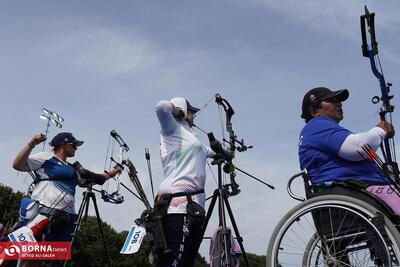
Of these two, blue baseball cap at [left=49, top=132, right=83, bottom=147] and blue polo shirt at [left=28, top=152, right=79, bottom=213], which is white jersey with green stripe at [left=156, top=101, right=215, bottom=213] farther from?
blue baseball cap at [left=49, top=132, right=83, bottom=147]

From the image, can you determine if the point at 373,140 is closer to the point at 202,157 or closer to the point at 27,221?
the point at 202,157

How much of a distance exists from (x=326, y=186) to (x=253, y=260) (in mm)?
35226

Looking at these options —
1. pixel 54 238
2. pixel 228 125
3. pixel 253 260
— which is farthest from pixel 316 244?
pixel 253 260

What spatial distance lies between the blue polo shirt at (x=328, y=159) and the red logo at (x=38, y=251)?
360 centimetres

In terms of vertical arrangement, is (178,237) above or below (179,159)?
below

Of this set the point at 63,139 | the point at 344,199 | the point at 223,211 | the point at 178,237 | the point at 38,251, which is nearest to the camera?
the point at 344,199

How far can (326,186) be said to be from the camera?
3.42 metres

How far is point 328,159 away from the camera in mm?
3533

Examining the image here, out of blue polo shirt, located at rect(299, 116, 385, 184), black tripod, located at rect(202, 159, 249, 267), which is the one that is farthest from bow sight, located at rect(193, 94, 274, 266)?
blue polo shirt, located at rect(299, 116, 385, 184)

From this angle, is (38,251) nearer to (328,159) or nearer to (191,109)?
(191,109)

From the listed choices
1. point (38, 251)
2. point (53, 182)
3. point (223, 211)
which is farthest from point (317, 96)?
point (38, 251)

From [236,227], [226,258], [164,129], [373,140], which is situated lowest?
[226,258]

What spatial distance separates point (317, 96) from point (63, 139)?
12.8ft

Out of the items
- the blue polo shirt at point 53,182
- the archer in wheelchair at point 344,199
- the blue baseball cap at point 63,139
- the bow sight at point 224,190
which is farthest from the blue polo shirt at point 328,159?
the blue baseball cap at point 63,139
